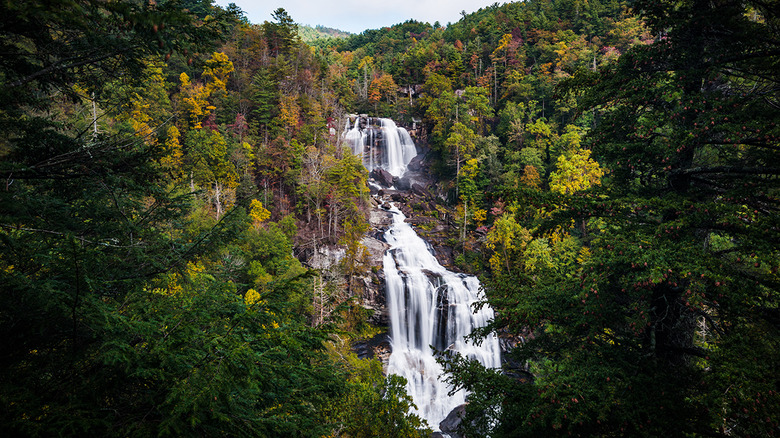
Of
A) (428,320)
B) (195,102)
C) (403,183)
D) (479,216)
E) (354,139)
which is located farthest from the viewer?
(354,139)

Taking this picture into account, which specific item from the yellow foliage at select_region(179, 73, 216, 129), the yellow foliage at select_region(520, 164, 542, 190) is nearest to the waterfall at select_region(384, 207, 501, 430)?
the yellow foliage at select_region(520, 164, 542, 190)

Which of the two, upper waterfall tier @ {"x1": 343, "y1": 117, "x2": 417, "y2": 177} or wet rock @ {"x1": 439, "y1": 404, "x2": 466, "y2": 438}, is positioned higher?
upper waterfall tier @ {"x1": 343, "y1": 117, "x2": 417, "y2": 177}

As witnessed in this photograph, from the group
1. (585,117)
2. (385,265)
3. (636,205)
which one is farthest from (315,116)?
(636,205)

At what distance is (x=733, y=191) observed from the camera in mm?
3754

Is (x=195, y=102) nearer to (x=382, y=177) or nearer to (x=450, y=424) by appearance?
(x=382, y=177)

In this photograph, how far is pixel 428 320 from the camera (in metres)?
20.1

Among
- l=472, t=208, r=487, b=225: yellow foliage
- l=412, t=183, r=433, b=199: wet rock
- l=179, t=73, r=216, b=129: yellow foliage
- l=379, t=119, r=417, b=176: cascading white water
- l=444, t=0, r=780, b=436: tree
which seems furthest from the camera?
l=379, t=119, r=417, b=176: cascading white water

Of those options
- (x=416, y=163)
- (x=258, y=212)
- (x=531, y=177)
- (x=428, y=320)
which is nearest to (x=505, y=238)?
(x=531, y=177)

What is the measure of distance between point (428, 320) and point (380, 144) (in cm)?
2135

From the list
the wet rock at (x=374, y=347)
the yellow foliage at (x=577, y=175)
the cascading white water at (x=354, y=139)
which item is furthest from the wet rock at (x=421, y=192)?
the wet rock at (x=374, y=347)

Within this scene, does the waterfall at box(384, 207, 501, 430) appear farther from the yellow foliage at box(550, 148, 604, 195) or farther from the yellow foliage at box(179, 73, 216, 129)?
the yellow foliage at box(179, 73, 216, 129)

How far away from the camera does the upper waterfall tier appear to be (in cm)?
3428

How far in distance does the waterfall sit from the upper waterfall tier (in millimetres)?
15033

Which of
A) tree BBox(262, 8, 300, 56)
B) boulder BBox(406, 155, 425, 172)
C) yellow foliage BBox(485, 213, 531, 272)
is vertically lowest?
yellow foliage BBox(485, 213, 531, 272)
